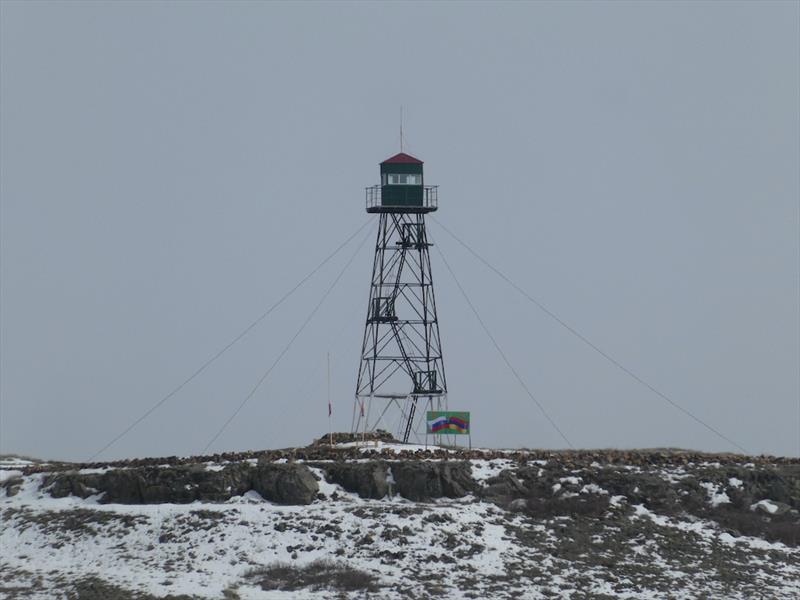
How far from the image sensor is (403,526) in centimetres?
4162

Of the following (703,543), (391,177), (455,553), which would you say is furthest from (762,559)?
(391,177)

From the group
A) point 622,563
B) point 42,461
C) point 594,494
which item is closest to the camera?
point 622,563

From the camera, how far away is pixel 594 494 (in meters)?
44.8

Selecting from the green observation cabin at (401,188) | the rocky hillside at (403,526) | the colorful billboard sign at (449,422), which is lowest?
the rocky hillside at (403,526)

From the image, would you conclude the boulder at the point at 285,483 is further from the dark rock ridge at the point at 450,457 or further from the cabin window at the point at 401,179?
the cabin window at the point at 401,179

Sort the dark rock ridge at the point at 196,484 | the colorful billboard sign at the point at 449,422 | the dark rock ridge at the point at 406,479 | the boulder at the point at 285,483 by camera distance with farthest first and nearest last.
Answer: the colorful billboard sign at the point at 449,422 < the dark rock ridge at the point at 406,479 < the dark rock ridge at the point at 196,484 < the boulder at the point at 285,483

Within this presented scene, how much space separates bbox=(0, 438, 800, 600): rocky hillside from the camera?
38.5 meters

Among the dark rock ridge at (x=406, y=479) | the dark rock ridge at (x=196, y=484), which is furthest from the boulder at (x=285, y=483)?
the dark rock ridge at (x=406, y=479)

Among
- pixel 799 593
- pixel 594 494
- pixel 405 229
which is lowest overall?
pixel 799 593

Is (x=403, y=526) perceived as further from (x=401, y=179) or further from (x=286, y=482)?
(x=401, y=179)

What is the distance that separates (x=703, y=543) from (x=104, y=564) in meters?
19.2

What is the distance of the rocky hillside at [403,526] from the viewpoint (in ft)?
126

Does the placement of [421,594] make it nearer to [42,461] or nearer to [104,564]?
[104,564]

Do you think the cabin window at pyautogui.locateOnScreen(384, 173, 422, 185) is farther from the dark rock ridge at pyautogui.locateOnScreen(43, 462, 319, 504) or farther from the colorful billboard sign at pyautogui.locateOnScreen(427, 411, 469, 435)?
the dark rock ridge at pyautogui.locateOnScreen(43, 462, 319, 504)
